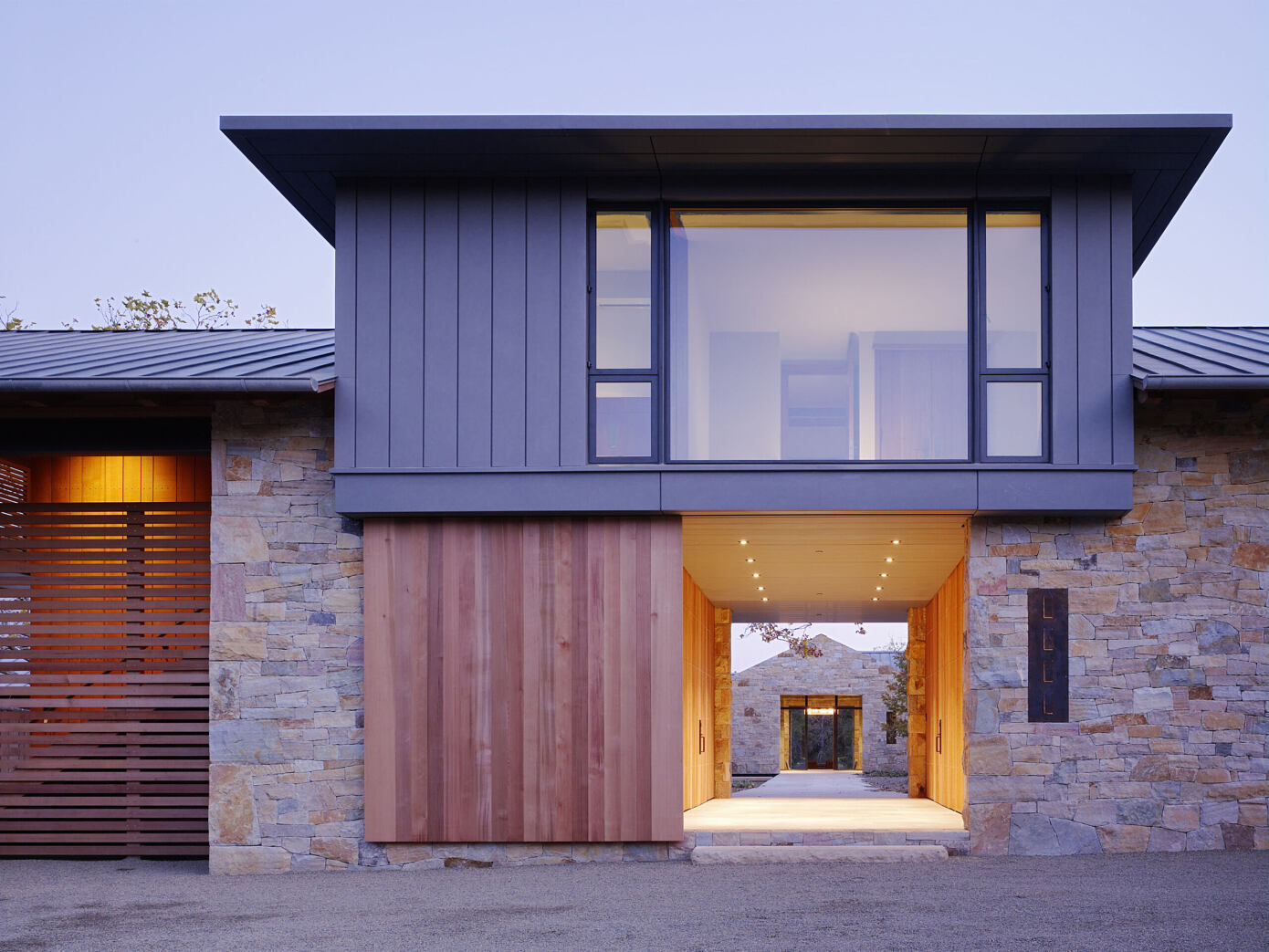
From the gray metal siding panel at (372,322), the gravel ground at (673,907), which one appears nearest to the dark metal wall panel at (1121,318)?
the gravel ground at (673,907)

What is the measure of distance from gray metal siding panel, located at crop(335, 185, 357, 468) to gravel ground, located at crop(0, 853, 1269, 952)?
308cm

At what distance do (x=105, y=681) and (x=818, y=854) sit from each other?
18.6 ft

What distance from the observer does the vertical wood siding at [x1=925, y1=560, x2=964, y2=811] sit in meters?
11.5

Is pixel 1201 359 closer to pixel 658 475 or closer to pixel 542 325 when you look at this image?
pixel 658 475

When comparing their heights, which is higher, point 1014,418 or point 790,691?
point 1014,418

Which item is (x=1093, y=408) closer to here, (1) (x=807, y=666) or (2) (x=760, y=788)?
(2) (x=760, y=788)

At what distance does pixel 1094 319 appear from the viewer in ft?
28.9

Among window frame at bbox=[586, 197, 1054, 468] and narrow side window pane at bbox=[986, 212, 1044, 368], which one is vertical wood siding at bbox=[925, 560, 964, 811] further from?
narrow side window pane at bbox=[986, 212, 1044, 368]

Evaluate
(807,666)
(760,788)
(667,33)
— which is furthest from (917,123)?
(667,33)

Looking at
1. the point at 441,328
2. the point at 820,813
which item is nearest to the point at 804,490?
the point at 441,328

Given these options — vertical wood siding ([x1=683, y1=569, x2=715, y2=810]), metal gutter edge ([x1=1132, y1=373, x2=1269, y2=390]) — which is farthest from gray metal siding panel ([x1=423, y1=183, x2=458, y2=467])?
metal gutter edge ([x1=1132, y1=373, x2=1269, y2=390])

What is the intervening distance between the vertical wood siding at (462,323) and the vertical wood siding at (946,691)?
4.03m

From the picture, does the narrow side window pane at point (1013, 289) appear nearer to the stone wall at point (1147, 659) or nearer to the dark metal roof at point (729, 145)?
the dark metal roof at point (729, 145)

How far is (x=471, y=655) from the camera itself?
884 cm
